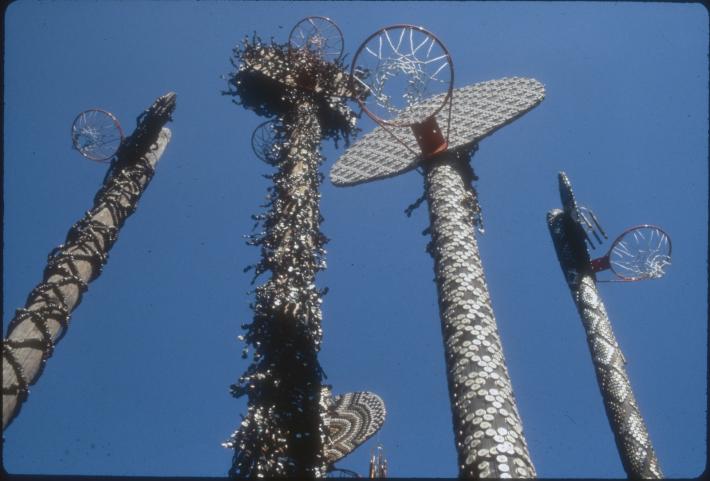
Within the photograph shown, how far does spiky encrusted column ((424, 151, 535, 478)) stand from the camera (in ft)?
11.9

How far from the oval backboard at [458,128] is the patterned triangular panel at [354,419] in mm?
3545

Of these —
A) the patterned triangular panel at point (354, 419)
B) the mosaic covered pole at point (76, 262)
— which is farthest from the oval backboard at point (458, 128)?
the patterned triangular panel at point (354, 419)

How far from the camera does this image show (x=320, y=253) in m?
6.09

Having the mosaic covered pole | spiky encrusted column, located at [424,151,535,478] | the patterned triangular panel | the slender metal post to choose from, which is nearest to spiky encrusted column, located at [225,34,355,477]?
spiky encrusted column, located at [424,151,535,478]

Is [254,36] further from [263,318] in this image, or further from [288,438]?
[288,438]

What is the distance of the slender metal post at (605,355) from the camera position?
7008 mm

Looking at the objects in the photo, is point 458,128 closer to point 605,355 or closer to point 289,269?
point 289,269

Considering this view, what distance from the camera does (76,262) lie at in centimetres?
561

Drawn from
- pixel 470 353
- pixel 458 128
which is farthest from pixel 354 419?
pixel 470 353

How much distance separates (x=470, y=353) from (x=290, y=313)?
1658 mm

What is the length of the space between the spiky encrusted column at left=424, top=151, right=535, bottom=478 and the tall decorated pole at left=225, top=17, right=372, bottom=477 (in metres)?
1.17

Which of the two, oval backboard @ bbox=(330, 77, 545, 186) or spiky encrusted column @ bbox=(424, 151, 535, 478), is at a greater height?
oval backboard @ bbox=(330, 77, 545, 186)

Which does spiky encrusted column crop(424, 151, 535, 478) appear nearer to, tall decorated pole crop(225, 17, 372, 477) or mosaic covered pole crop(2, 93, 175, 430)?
tall decorated pole crop(225, 17, 372, 477)

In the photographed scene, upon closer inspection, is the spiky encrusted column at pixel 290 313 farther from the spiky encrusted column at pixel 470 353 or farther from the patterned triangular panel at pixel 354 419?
the patterned triangular panel at pixel 354 419
